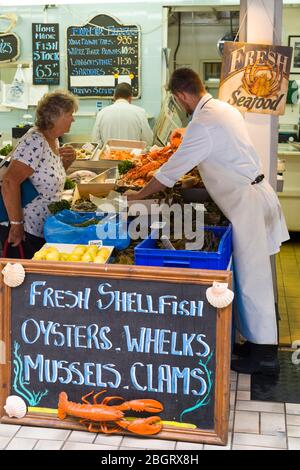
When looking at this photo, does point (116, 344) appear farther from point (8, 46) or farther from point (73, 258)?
point (8, 46)

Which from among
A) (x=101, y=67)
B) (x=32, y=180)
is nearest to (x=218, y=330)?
(x=32, y=180)

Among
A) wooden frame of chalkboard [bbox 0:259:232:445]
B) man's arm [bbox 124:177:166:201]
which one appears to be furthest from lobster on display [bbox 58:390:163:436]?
man's arm [bbox 124:177:166:201]

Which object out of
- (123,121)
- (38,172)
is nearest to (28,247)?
(38,172)

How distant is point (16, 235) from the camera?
196 inches

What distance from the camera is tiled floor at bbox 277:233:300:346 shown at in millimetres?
5793

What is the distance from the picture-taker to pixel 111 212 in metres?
4.81

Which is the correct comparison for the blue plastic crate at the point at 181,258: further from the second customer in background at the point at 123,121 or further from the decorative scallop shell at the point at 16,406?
the second customer in background at the point at 123,121

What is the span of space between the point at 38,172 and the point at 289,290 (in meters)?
3.31

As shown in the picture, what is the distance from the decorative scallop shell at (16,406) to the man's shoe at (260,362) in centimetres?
162

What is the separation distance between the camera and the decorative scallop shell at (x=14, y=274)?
12.7ft

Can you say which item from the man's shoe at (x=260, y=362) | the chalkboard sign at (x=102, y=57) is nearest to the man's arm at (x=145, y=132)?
the chalkboard sign at (x=102, y=57)

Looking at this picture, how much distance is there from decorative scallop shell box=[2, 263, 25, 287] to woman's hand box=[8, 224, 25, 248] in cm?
109

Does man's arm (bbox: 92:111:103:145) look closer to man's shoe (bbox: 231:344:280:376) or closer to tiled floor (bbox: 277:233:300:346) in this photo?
tiled floor (bbox: 277:233:300:346)

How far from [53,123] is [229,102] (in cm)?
133
